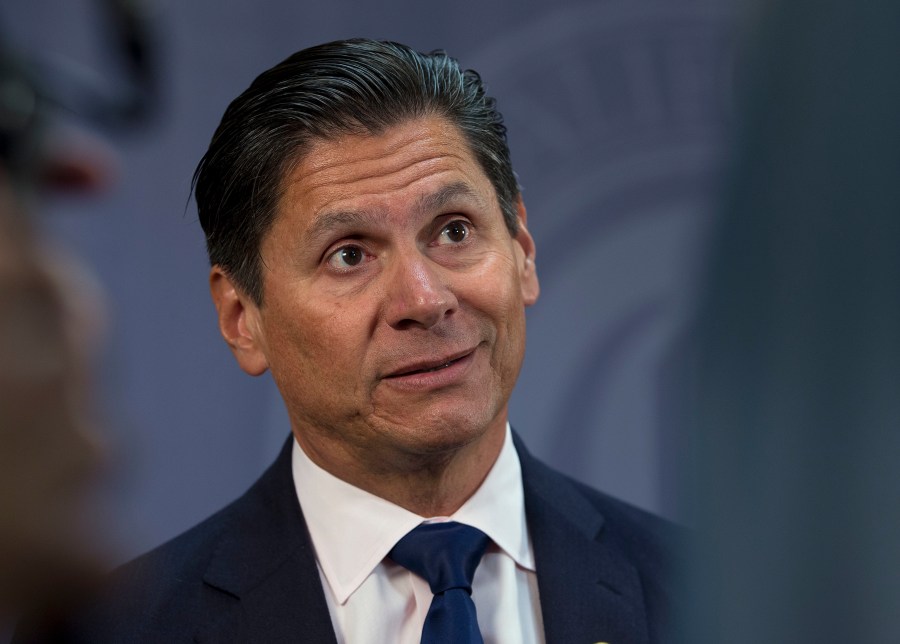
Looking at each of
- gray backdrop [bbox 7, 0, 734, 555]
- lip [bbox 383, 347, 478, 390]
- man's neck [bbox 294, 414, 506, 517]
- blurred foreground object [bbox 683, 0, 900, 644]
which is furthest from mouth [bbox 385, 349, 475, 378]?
blurred foreground object [bbox 683, 0, 900, 644]

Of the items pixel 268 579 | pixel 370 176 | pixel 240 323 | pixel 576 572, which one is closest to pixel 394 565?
pixel 268 579

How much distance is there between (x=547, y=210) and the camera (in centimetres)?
353

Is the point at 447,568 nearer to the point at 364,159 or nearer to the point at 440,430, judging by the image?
the point at 440,430

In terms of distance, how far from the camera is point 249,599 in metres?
2.17

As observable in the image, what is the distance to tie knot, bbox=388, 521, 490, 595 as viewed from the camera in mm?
2102

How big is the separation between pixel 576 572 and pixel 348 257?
751mm

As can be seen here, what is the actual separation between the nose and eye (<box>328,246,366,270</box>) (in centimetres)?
8

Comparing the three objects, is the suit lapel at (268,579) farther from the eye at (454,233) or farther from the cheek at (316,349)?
the eye at (454,233)

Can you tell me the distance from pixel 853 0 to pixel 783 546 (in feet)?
0.94

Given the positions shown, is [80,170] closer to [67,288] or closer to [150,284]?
[67,288]

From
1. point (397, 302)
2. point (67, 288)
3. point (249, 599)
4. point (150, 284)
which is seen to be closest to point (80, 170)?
point (67, 288)

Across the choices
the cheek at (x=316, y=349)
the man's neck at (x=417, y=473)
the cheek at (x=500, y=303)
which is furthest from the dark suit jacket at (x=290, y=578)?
the cheek at (x=500, y=303)

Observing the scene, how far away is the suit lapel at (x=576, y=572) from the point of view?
86.0 inches

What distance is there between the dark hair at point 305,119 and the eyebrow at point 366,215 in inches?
4.8
